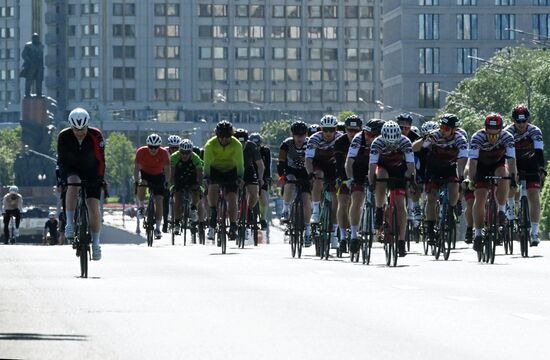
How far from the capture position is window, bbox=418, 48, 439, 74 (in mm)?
163500

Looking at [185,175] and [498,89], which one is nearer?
[185,175]

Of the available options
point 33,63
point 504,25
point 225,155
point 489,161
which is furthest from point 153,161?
point 504,25

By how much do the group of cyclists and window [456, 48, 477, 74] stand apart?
130 meters

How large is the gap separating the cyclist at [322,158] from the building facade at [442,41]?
13534 centimetres

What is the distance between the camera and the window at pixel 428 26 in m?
164

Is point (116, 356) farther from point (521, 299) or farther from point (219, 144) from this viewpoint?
point (219, 144)

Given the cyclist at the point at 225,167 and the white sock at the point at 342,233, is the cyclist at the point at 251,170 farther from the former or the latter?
the white sock at the point at 342,233

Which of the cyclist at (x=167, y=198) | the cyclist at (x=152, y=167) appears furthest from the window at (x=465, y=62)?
the cyclist at (x=152, y=167)

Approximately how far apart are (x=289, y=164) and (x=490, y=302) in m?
13.4

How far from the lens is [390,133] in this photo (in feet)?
78.8

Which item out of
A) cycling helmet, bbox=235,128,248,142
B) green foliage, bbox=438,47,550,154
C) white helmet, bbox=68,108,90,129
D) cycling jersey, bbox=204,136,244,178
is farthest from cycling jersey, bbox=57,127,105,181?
green foliage, bbox=438,47,550,154

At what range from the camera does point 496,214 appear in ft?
82.3

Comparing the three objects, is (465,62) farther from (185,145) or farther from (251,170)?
(251,170)

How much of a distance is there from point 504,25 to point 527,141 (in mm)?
139153
